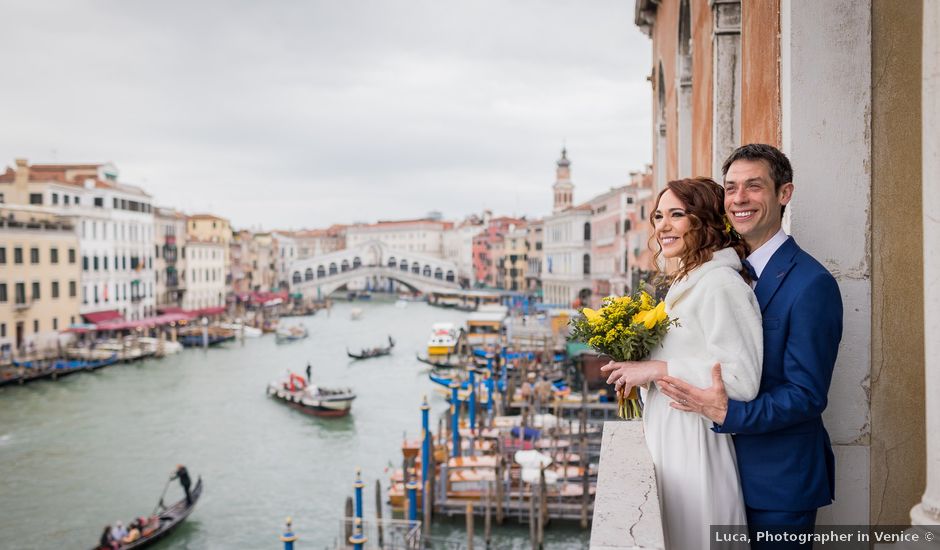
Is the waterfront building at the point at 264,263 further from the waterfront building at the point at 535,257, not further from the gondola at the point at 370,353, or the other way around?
the gondola at the point at 370,353

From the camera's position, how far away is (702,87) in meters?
2.72

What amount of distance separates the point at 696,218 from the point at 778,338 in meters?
0.19

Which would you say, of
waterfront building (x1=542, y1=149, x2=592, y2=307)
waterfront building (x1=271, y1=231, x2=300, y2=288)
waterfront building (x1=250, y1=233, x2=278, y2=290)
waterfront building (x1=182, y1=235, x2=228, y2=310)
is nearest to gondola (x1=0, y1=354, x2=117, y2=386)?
waterfront building (x1=182, y1=235, x2=228, y2=310)

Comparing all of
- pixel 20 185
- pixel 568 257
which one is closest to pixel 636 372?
pixel 20 185

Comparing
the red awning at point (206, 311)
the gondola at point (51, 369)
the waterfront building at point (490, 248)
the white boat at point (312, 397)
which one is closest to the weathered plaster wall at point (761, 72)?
the white boat at point (312, 397)

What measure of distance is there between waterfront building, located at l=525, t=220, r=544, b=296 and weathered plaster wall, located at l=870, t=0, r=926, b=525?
100ft

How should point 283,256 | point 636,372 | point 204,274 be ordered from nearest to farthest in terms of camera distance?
point 636,372
point 204,274
point 283,256

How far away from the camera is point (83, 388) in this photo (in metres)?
13.6

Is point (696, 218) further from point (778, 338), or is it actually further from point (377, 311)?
point (377, 311)

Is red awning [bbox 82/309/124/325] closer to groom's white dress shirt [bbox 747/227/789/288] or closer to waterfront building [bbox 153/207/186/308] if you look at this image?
waterfront building [bbox 153/207/186/308]

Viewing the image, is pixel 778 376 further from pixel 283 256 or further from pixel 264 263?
pixel 283 256

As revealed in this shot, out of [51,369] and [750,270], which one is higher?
[750,270]

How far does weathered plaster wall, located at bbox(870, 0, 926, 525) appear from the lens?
1.21 m

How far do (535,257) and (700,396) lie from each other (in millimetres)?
31772
